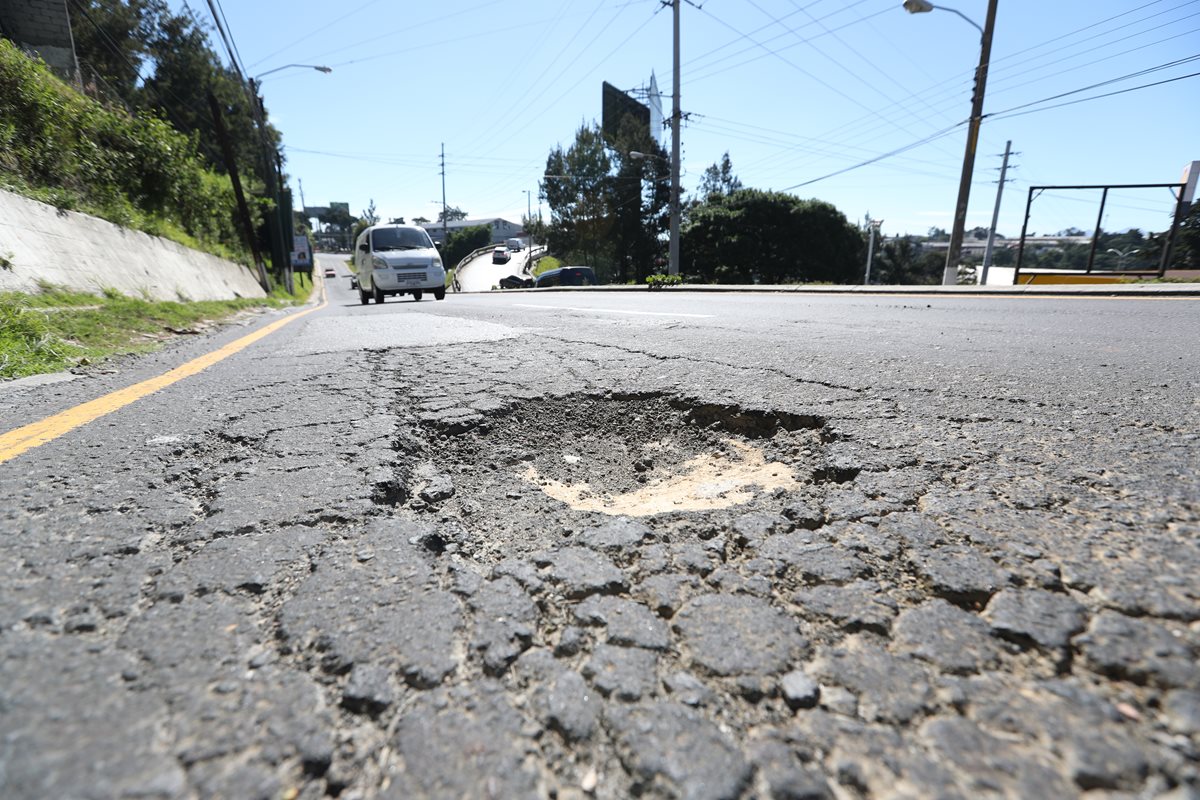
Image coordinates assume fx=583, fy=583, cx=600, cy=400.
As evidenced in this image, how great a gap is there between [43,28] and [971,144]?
24281 millimetres

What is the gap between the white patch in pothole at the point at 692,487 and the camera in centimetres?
165

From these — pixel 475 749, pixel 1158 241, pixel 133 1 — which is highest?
pixel 133 1

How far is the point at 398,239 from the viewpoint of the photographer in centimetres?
1302

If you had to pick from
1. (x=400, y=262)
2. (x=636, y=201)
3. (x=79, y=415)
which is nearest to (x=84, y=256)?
(x=79, y=415)

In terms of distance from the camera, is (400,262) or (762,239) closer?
(400,262)

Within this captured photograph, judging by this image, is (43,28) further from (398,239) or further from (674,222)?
(674,222)

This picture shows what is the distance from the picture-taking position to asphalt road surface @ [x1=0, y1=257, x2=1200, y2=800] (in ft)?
2.53

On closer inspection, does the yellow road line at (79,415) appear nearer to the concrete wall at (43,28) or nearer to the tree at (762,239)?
the concrete wall at (43,28)

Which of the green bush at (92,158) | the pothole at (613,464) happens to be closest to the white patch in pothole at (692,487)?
the pothole at (613,464)

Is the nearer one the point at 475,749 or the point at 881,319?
the point at 475,749

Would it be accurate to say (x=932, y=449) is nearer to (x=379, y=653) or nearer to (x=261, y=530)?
(x=379, y=653)

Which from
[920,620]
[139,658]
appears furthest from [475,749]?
[920,620]

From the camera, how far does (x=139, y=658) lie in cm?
96

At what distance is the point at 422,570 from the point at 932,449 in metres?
1.57
